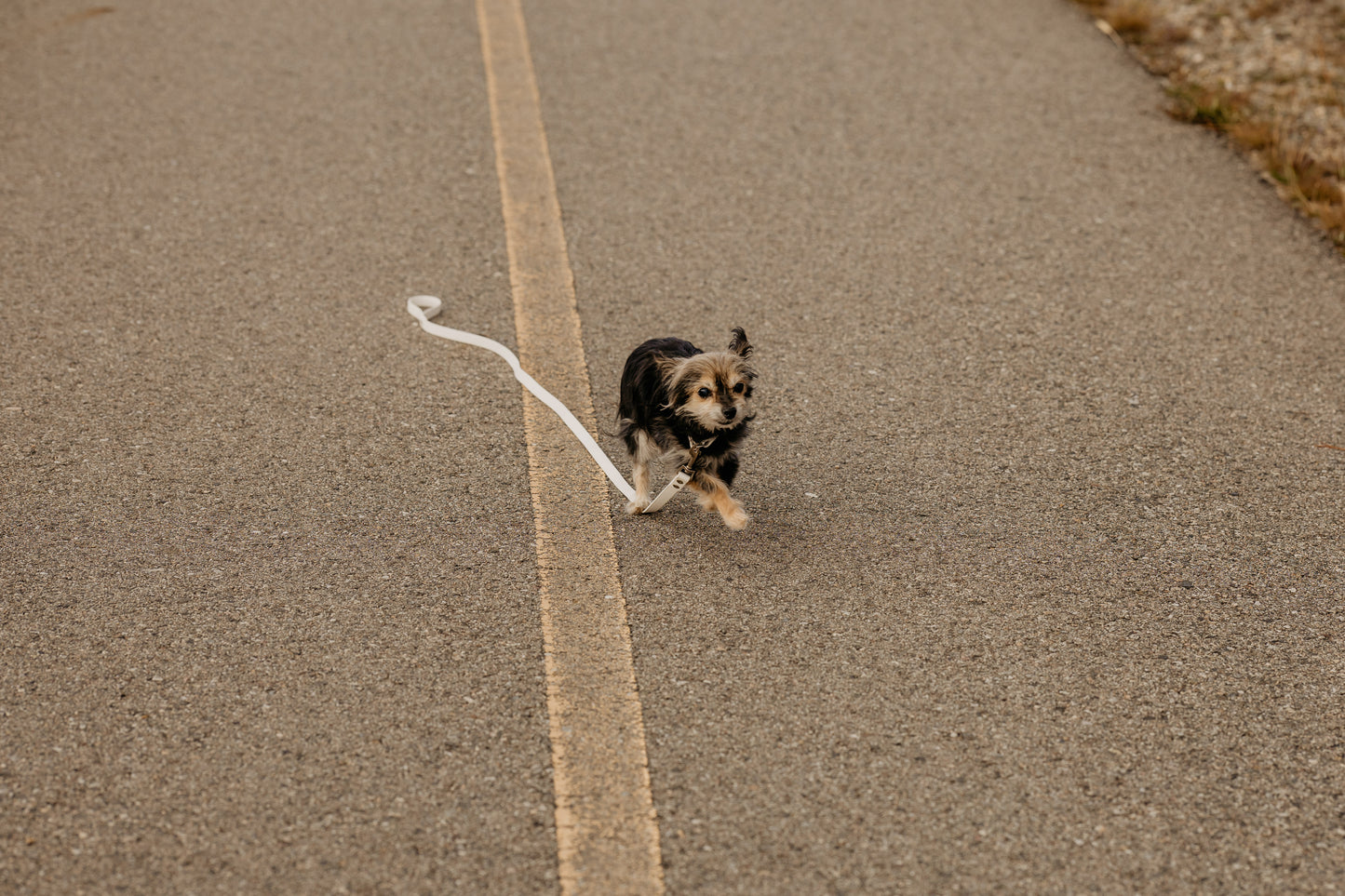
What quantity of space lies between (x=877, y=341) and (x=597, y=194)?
76.6 inches

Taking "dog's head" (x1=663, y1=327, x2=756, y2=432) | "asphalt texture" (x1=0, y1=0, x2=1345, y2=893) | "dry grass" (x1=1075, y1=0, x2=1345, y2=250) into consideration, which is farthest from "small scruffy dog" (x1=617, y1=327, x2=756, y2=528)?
"dry grass" (x1=1075, y1=0, x2=1345, y2=250)

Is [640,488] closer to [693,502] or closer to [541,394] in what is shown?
[693,502]

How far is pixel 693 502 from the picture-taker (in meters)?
4.27

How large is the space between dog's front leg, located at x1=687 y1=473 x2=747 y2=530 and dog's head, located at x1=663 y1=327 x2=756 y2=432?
204 millimetres

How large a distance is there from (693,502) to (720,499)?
1.52 feet

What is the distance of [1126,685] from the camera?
11.2 ft

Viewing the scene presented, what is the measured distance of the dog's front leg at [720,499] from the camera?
3797mm

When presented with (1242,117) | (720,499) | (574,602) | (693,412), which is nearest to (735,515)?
(720,499)

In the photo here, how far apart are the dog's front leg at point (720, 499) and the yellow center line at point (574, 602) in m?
0.38

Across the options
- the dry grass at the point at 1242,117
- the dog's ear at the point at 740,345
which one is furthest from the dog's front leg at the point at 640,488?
the dry grass at the point at 1242,117

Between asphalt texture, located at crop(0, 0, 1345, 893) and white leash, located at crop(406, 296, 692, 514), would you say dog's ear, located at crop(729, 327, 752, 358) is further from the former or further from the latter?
asphalt texture, located at crop(0, 0, 1345, 893)

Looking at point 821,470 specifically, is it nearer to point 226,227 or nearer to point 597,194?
point 597,194

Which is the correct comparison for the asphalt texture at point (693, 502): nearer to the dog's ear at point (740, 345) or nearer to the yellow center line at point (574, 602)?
the yellow center line at point (574, 602)

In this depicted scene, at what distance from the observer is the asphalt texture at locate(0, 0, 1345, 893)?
2973 millimetres
